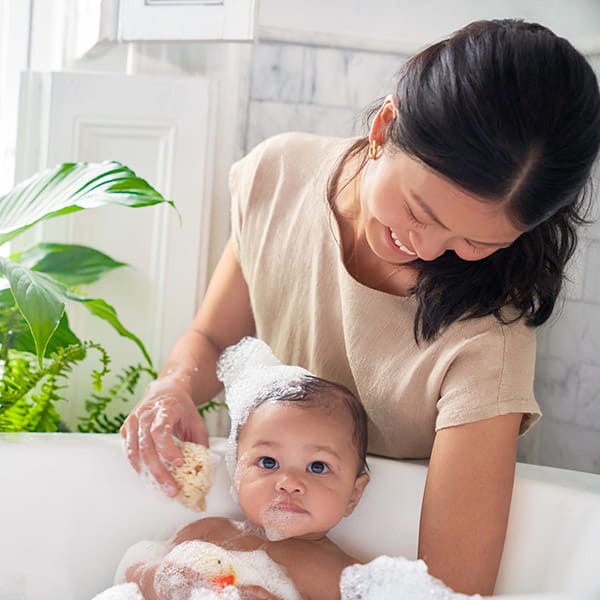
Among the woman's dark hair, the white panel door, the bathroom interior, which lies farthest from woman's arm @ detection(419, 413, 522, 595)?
the white panel door

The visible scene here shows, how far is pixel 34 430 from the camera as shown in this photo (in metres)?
1.60

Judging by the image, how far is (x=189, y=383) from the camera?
1455mm

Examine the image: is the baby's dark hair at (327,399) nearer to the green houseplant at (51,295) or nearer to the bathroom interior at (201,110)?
the green houseplant at (51,295)

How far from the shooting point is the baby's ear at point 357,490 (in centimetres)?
131

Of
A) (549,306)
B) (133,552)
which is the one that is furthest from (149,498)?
(549,306)

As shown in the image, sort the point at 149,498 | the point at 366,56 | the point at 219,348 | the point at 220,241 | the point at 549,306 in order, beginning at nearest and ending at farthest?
the point at 549,306, the point at 149,498, the point at 219,348, the point at 366,56, the point at 220,241

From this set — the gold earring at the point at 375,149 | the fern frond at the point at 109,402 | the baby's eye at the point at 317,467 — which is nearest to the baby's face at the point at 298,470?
the baby's eye at the point at 317,467

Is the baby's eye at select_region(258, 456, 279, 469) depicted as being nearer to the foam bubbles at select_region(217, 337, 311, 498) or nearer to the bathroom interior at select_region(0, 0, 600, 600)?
the foam bubbles at select_region(217, 337, 311, 498)

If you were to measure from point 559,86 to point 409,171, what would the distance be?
186 millimetres

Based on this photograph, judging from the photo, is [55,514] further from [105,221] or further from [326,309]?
[105,221]

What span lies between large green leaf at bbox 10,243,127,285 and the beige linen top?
0.36 meters

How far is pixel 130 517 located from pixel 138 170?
29.0 inches

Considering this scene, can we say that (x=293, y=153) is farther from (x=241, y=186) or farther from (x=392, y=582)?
(x=392, y=582)

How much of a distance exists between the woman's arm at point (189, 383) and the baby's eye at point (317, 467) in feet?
0.65
